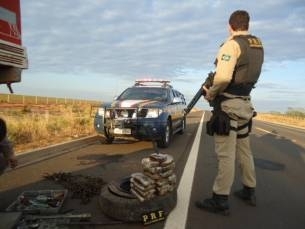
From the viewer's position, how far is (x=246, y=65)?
536 cm

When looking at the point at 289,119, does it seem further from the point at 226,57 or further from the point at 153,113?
the point at 226,57

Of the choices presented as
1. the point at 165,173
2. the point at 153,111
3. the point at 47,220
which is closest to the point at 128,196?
the point at 165,173

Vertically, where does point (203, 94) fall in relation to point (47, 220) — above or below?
above

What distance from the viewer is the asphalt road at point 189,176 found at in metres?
5.15

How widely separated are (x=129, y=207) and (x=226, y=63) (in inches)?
78.5

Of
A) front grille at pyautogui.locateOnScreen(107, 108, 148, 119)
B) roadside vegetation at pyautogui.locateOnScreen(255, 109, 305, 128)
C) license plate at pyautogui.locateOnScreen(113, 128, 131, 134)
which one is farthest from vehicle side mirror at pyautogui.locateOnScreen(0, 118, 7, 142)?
roadside vegetation at pyautogui.locateOnScreen(255, 109, 305, 128)

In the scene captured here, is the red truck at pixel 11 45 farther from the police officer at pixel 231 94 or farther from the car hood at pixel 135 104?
the car hood at pixel 135 104

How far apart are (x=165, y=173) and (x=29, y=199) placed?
1710 mm

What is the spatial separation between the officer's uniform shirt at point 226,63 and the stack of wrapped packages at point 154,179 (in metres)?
1.13

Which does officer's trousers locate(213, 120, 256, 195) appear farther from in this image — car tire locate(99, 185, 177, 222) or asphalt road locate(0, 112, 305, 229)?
car tire locate(99, 185, 177, 222)

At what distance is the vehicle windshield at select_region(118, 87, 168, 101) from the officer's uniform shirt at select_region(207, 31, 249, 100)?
23.8ft

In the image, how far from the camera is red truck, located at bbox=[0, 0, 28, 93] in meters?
4.34

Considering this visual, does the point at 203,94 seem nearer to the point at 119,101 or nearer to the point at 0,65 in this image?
the point at 0,65

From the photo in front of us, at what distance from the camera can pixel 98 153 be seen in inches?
408
